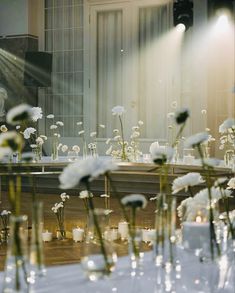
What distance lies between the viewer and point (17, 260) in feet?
4.29

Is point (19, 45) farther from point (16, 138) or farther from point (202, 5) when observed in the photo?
point (16, 138)

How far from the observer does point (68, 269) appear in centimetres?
194

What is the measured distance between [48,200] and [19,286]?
22.7ft

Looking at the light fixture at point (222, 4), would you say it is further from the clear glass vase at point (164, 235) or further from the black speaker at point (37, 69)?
the clear glass vase at point (164, 235)

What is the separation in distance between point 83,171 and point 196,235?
390 millimetres

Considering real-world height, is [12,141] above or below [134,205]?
above

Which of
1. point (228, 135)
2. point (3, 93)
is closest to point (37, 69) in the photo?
point (3, 93)

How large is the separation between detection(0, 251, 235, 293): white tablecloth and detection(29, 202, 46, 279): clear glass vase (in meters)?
0.07

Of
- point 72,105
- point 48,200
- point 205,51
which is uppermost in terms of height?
point 205,51

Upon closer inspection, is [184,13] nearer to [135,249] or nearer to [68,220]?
[68,220]

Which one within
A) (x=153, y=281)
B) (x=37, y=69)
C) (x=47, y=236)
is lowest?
(x=47, y=236)

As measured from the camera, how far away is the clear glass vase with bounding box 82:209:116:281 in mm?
1295

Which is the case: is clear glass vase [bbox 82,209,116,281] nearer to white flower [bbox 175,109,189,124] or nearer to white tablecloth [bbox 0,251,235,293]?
white tablecloth [bbox 0,251,235,293]

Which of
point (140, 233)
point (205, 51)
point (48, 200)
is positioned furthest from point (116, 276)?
point (205, 51)
